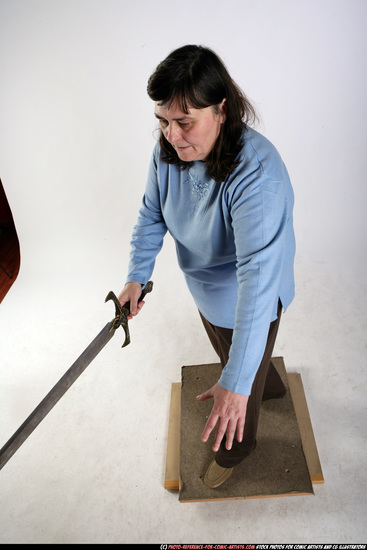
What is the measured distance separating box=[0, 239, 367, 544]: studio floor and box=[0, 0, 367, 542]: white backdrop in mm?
12

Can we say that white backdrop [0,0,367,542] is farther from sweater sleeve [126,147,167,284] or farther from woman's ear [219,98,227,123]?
woman's ear [219,98,227,123]

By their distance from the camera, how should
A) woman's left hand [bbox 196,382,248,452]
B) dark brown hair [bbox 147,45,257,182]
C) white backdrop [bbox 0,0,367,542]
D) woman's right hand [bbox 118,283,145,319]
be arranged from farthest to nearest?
white backdrop [bbox 0,0,367,542]
woman's right hand [bbox 118,283,145,319]
woman's left hand [bbox 196,382,248,452]
dark brown hair [bbox 147,45,257,182]

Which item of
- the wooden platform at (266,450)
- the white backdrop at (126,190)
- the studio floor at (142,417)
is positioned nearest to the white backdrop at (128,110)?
the white backdrop at (126,190)

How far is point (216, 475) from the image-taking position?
1917 mm

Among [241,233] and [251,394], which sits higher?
[241,233]

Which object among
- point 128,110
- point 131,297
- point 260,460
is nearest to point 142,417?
point 260,460

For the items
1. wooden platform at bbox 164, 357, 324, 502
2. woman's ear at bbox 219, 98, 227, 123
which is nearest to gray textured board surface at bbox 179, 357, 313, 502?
wooden platform at bbox 164, 357, 324, 502

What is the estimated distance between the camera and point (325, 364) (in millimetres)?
2480

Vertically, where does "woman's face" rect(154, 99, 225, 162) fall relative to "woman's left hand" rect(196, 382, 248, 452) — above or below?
above

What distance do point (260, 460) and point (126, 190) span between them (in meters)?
2.29

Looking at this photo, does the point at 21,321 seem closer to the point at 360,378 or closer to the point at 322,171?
the point at 360,378

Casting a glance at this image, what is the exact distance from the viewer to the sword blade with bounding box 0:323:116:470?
1342 millimetres

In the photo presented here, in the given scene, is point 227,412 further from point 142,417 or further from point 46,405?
point 142,417

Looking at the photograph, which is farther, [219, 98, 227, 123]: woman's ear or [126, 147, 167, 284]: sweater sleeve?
[126, 147, 167, 284]: sweater sleeve
